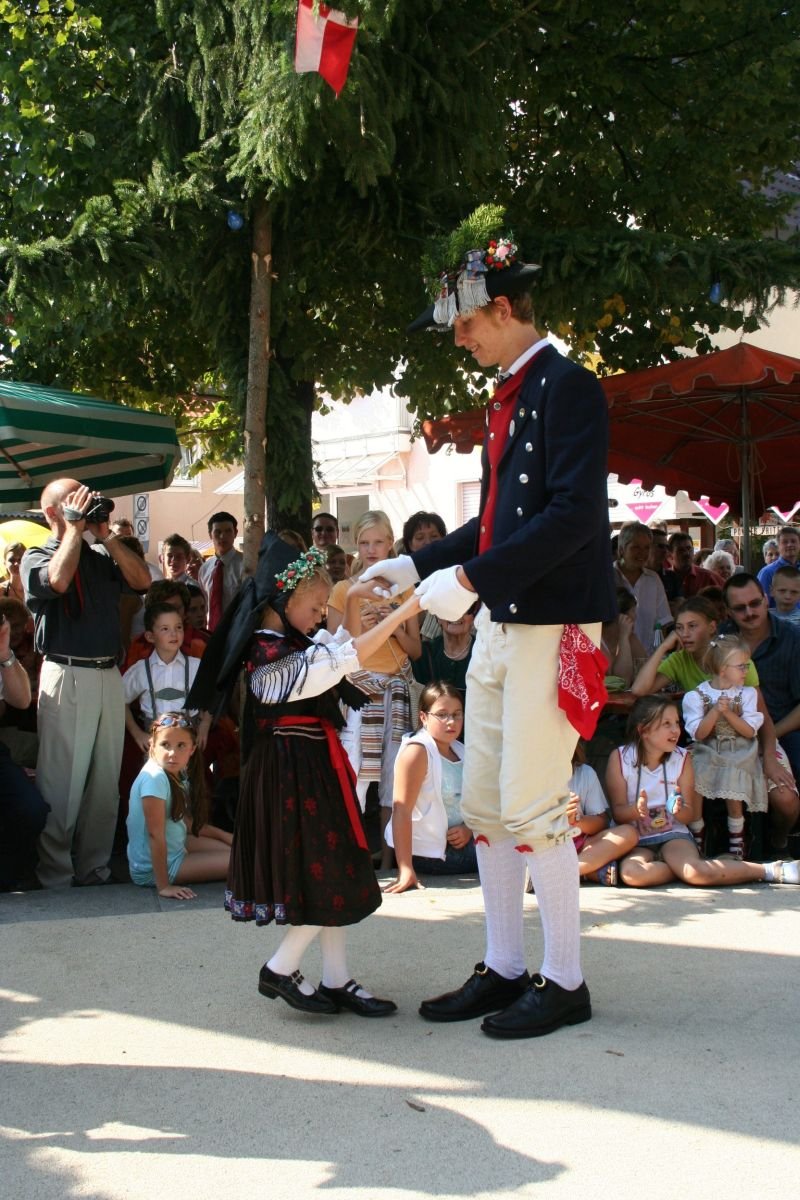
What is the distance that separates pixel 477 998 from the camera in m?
3.74

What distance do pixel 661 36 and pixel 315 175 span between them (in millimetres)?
3114

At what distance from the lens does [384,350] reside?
27.8 feet

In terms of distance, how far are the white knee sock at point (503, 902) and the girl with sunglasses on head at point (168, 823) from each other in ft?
6.74

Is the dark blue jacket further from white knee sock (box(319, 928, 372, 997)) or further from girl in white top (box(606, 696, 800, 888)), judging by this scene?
girl in white top (box(606, 696, 800, 888))

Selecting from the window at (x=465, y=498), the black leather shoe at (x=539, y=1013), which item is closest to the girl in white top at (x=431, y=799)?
the black leather shoe at (x=539, y=1013)

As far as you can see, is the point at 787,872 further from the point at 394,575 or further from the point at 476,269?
the point at 476,269

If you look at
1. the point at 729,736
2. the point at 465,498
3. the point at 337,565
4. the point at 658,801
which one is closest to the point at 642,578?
the point at 337,565

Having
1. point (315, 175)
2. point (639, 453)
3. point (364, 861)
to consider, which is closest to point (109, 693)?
point (364, 861)

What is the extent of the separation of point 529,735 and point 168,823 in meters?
2.55

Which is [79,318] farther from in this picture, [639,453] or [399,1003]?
[399,1003]

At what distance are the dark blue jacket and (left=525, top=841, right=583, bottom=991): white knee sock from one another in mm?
659

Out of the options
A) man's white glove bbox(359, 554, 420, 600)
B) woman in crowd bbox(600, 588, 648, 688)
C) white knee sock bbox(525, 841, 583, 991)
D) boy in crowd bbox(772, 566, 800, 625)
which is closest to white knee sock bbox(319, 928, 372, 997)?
white knee sock bbox(525, 841, 583, 991)

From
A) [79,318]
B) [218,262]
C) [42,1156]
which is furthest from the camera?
[79,318]

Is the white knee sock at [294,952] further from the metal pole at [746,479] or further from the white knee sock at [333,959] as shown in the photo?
the metal pole at [746,479]
